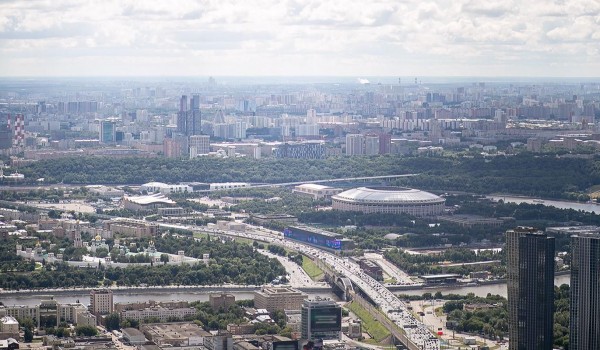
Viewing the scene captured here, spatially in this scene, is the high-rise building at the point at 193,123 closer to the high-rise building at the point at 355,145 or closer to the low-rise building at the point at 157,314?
the high-rise building at the point at 355,145

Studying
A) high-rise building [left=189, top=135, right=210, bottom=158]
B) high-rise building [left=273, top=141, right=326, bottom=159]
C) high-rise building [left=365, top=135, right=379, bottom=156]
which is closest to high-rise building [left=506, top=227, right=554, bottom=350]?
high-rise building [left=273, top=141, right=326, bottom=159]

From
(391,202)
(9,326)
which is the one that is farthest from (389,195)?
(9,326)

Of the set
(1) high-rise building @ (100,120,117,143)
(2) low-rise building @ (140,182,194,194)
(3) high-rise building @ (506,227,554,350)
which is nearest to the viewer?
(3) high-rise building @ (506,227,554,350)

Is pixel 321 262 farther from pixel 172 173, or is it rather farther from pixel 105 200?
pixel 172 173

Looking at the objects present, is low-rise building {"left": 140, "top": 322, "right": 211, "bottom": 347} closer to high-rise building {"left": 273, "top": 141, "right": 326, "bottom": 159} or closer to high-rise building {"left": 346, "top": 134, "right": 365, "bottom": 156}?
high-rise building {"left": 273, "top": 141, "right": 326, "bottom": 159}

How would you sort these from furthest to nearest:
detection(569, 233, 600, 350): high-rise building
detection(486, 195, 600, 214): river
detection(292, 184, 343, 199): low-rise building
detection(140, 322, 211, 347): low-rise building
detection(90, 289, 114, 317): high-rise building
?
detection(292, 184, 343, 199): low-rise building → detection(486, 195, 600, 214): river → detection(90, 289, 114, 317): high-rise building → detection(140, 322, 211, 347): low-rise building → detection(569, 233, 600, 350): high-rise building

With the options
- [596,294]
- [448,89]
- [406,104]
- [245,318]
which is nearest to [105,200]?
[245,318]
